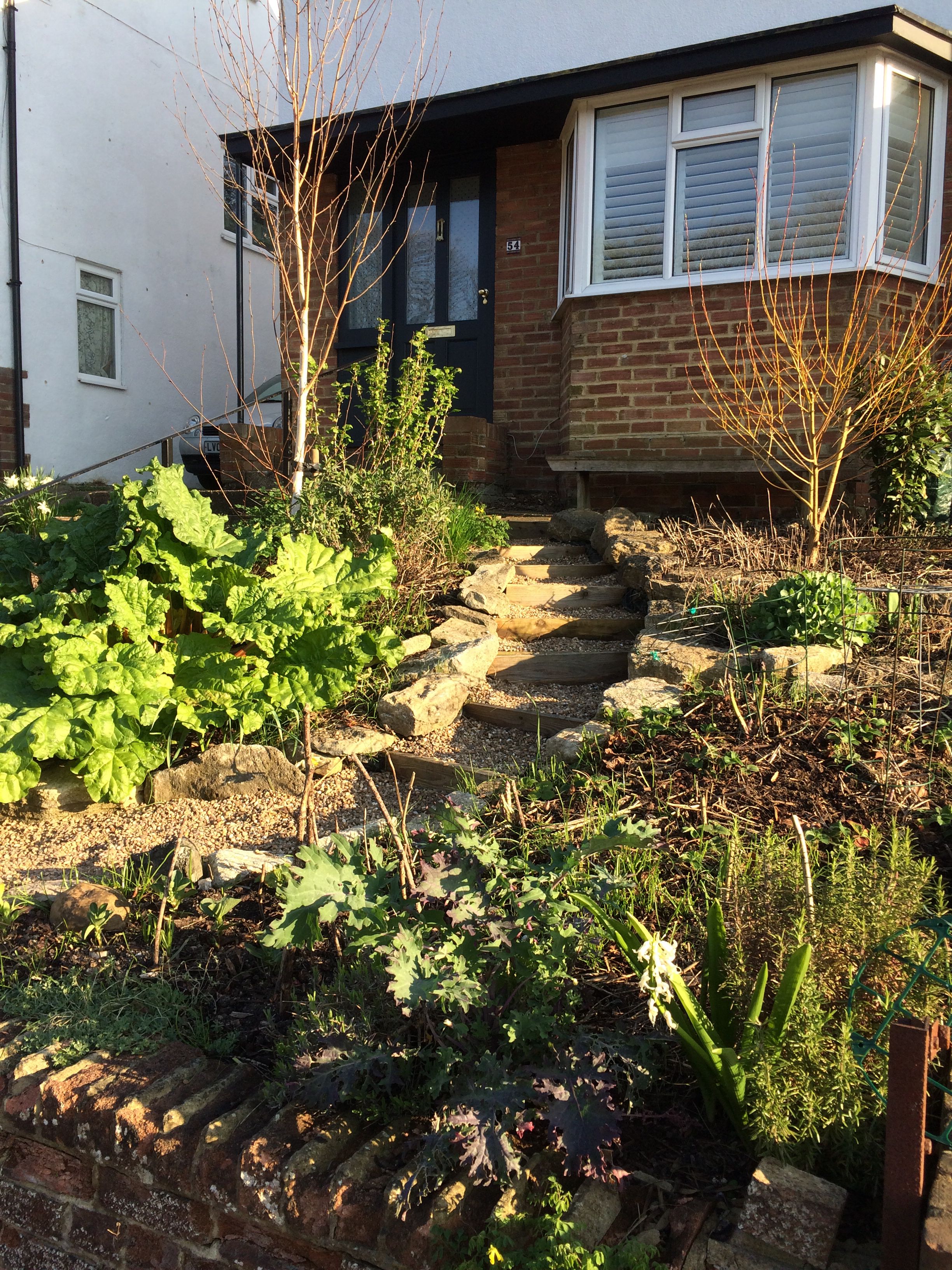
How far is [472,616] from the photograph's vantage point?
5.14 meters

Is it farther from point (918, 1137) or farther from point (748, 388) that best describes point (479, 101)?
point (918, 1137)

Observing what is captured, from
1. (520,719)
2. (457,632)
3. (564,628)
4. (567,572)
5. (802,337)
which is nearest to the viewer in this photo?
(520,719)

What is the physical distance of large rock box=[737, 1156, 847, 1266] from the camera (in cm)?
149

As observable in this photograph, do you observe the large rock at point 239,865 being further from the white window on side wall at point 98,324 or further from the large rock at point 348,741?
the white window on side wall at point 98,324

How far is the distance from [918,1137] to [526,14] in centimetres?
889

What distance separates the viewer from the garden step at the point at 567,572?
5.98 m

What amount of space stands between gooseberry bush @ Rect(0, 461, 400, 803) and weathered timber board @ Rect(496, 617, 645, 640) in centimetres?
124

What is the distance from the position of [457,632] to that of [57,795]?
2.06m

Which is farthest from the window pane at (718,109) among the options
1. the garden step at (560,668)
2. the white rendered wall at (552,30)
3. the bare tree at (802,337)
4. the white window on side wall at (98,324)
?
the white window on side wall at (98,324)

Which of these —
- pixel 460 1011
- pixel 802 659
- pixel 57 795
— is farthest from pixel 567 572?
pixel 460 1011

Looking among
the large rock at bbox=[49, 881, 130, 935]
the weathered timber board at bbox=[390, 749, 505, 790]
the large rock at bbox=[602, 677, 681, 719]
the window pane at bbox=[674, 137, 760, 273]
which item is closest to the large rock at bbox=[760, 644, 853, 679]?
the large rock at bbox=[602, 677, 681, 719]

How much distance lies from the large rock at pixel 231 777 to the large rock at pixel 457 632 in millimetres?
1288

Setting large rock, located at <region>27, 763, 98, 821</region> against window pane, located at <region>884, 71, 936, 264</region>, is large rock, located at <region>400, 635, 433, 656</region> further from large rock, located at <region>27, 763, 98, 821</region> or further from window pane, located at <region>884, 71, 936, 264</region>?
window pane, located at <region>884, 71, 936, 264</region>

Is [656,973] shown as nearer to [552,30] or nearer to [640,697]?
[640,697]
